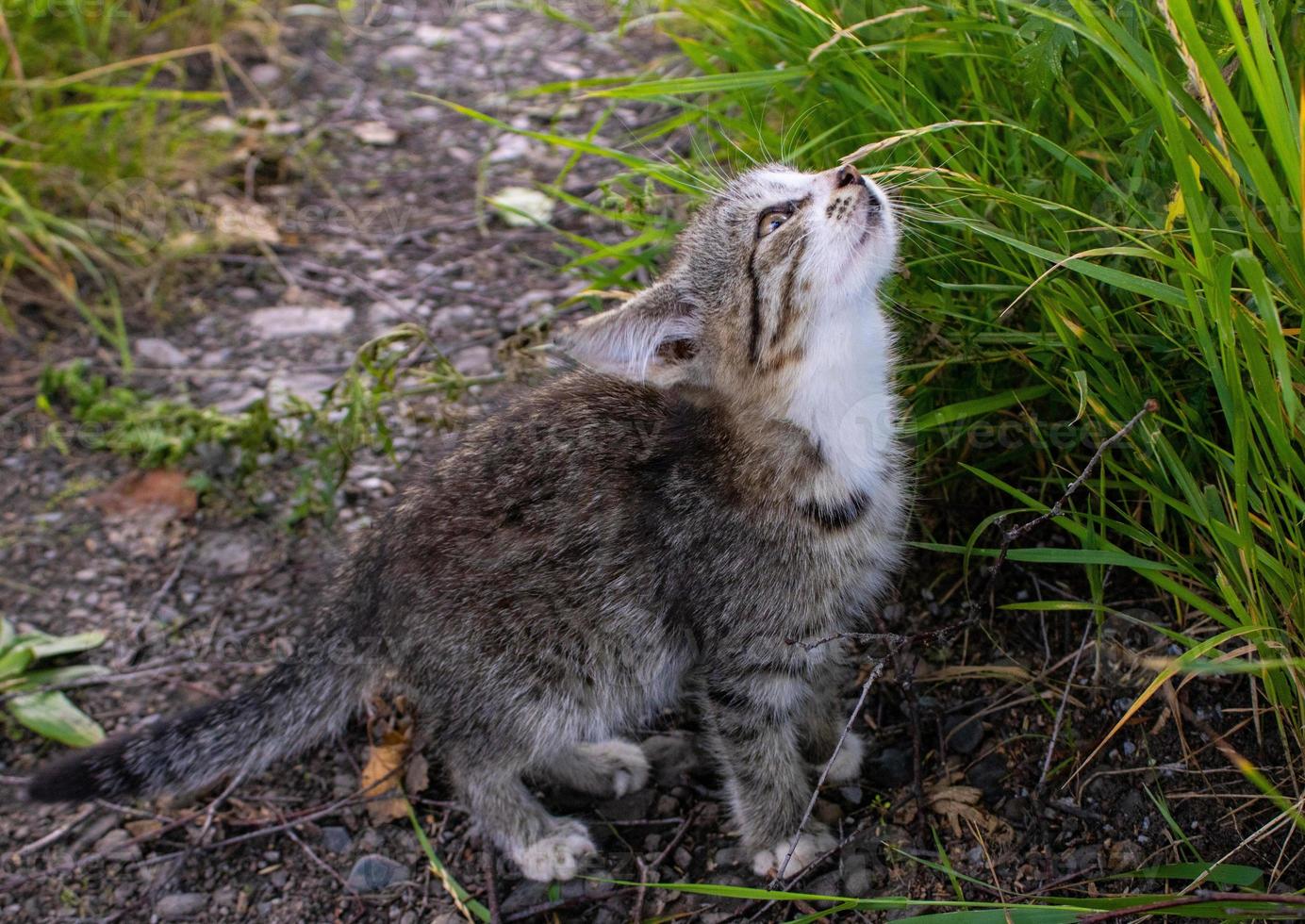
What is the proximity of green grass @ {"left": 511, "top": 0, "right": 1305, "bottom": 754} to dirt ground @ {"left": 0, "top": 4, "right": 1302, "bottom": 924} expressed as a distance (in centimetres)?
28

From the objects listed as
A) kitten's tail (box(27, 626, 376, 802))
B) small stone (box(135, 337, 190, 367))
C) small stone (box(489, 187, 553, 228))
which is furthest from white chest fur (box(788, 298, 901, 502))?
small stone (box(135, 337, 190, 367))

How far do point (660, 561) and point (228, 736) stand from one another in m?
1.30

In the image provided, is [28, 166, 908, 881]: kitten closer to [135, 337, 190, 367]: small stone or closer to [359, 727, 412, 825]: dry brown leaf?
[359, 727, 412, 825]: dry brown leaf

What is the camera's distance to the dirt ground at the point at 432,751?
9.37 ft

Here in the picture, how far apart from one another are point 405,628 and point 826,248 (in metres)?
1.55

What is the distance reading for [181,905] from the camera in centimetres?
317

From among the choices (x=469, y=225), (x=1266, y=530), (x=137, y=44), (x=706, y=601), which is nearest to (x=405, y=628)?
(x=706, y=601)

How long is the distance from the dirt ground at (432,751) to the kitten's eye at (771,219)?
103 cm

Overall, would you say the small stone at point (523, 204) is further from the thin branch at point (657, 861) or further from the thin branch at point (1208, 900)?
the thin branch at point (1208, 900)

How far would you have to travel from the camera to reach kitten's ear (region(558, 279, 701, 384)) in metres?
3.03

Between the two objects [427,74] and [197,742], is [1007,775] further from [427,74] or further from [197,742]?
[427,74]

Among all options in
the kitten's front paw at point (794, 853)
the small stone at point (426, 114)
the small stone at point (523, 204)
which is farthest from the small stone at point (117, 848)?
the small stone at point (426, 114)

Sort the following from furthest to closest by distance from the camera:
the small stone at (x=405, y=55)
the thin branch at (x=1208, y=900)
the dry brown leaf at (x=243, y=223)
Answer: the small stone at (x=405, y=55)
the dry brown leaf at (x=243, y=223)
the thin branch at (x=1208, y=900)

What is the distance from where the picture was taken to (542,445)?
3.28 meters
